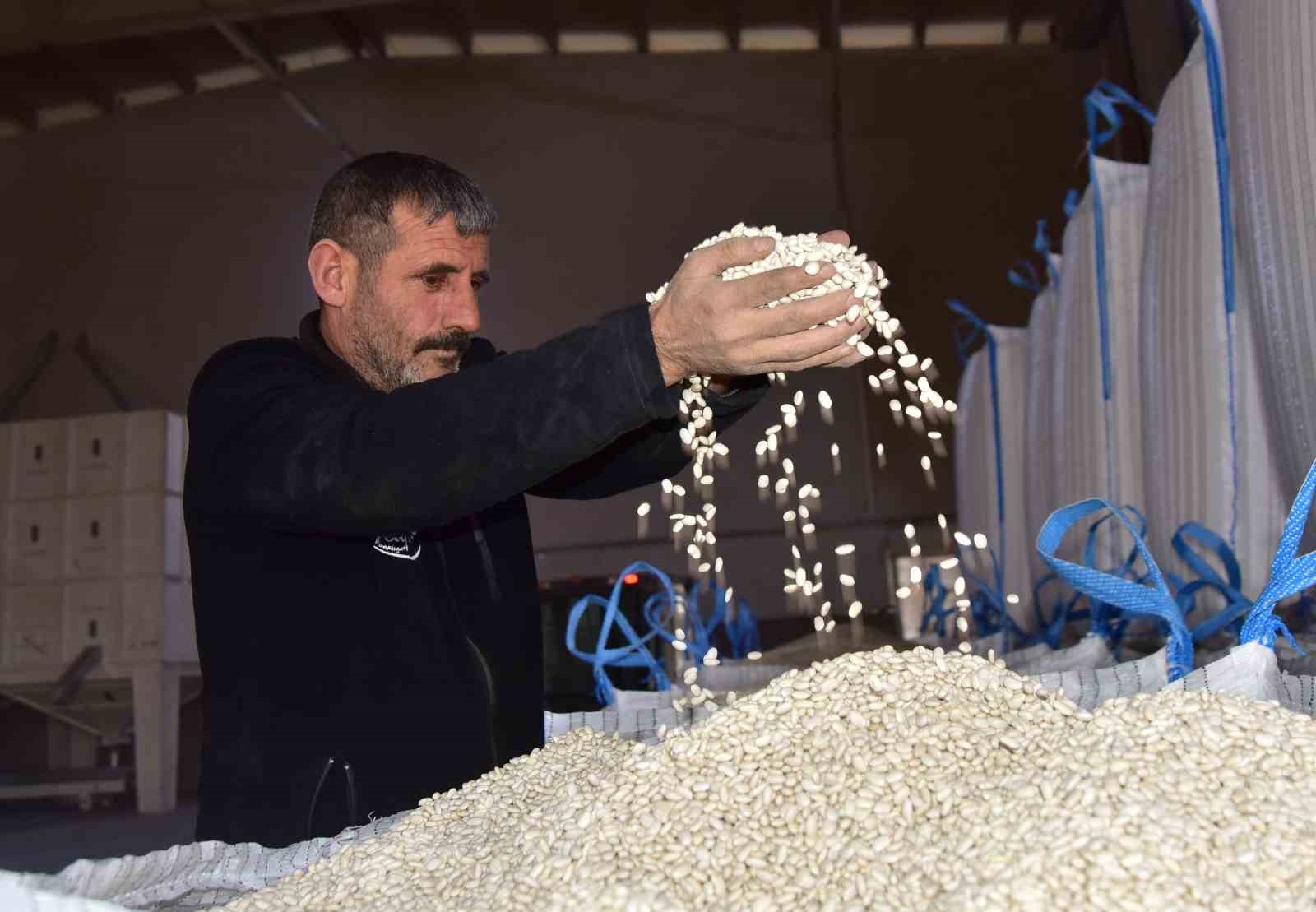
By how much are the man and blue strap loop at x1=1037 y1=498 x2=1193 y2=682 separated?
0.19 meters

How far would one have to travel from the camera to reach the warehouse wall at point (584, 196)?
260 inches

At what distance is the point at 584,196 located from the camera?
7027 millimetres

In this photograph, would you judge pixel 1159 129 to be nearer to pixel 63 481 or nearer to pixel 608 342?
pixel 608 342

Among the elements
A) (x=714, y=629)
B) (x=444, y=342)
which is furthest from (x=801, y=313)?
(x=714, y=629)

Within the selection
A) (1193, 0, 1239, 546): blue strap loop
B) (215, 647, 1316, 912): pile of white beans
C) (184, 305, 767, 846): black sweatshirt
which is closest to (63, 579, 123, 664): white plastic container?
(184, 305, 767, 846): black sweatshirt

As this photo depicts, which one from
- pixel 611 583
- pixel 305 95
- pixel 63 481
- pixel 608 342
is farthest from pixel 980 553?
pixel 305 95

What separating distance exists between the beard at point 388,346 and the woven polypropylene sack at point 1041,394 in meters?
1.53

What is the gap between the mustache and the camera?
1.27m

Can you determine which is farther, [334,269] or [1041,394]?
[1041,394]

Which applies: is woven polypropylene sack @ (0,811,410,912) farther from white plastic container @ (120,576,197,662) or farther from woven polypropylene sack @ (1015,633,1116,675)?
white plastic container @ (120,576,197,662)

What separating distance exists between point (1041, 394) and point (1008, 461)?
51cm

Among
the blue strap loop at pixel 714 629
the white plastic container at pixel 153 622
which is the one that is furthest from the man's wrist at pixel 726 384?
the white plastic container at pixel 153 622

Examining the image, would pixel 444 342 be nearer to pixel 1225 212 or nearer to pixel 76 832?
pixel 1225 212

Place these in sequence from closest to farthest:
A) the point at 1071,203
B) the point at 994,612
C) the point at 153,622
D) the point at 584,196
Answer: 1. the point at 1071,203
2. the point at 994,612
3. the point at 153,622
4. the point at 584,196
